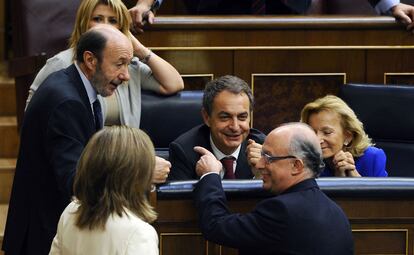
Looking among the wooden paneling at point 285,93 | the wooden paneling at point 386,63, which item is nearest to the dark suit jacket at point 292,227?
the wooden paneling at point 285,93

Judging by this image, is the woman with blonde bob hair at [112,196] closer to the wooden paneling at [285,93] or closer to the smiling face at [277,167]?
the smiling face at [277,167]

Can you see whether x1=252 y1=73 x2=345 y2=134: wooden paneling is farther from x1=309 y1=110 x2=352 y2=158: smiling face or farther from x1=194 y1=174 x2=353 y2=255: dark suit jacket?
x1=194 y1=174 x2=353 y2=255: dark suit jacket

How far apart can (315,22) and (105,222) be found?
104 inches

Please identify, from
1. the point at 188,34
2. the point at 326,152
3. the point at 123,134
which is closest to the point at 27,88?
the point at 188,34

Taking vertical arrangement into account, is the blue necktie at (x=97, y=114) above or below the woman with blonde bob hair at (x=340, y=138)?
above

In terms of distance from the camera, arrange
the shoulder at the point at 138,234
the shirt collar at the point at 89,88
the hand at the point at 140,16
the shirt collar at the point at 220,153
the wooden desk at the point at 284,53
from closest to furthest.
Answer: the shoulder at the point at 138,234 < the shirt collar at the point at 89,88 < the shirt collar at the point at 220,153 < the hand at the point at 140,16 < the wooden desk at the point at 284,53

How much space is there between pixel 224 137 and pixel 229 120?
0.06 meters

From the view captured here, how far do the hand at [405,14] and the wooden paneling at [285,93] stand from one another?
39 cm

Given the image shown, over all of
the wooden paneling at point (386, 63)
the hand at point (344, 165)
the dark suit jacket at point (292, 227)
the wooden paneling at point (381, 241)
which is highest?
the wooden paneling at point (386, 63)

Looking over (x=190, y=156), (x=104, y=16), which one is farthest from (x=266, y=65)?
(x=190, y=156)

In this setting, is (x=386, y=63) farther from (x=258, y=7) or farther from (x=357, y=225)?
(x=357, y=225)

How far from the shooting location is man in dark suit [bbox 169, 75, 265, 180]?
390 centimetres

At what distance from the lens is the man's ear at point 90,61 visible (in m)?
3.62

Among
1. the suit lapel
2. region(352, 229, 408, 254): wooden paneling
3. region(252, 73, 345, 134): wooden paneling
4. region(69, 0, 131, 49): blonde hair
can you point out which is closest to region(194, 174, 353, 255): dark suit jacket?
region(352, 229, 408, 254): wooden paneling
